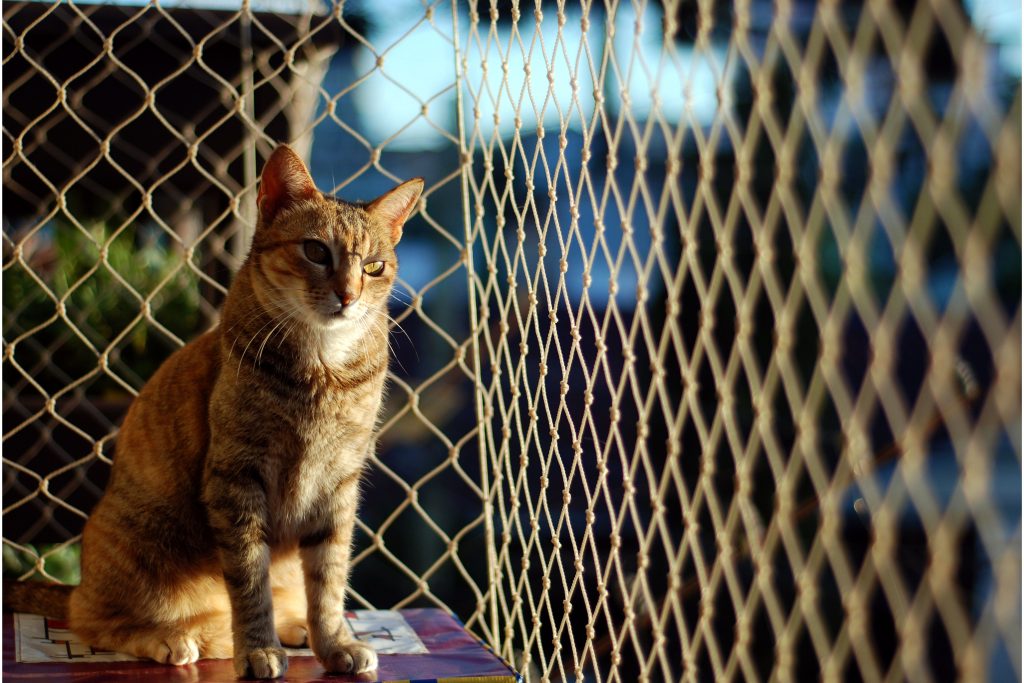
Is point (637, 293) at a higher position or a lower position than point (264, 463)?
higher

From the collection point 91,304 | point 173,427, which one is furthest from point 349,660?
point 91,304

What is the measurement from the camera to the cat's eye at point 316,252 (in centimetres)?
107

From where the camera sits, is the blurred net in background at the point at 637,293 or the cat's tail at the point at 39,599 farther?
the cat's tail at the point at 39,599

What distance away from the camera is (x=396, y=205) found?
45.3 inches

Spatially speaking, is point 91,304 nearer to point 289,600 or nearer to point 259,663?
point 289,600

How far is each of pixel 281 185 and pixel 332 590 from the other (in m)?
A: 0.45

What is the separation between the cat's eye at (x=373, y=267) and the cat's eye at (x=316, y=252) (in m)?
0.04

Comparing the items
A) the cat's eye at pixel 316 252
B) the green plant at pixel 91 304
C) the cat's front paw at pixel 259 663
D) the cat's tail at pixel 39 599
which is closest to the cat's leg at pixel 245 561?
the cat's front paw at pixel 259 663

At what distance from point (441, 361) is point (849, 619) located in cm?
209

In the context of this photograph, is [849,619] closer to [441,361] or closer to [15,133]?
[15,133]

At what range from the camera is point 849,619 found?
0.49 metres

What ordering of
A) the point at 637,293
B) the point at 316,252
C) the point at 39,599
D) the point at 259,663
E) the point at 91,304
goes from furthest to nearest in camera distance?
the point at 91,304, the point at 39,599, the point at 316,252, the point at 259,663, the point at 637,293

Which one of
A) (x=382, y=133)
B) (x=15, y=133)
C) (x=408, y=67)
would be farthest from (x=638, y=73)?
(x=382, y=133)

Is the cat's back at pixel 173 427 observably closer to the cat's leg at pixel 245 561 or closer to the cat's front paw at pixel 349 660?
the cat's leg at pixel 245 561
